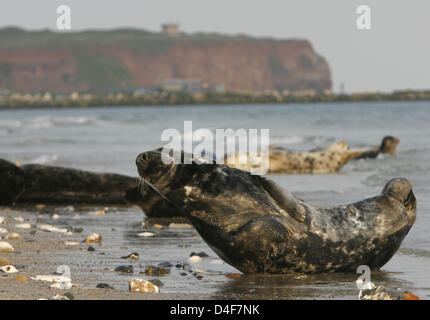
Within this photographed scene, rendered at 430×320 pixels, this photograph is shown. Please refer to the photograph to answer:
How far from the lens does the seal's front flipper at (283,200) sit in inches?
228

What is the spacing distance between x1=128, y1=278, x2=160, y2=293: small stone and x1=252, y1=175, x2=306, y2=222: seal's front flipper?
1.21m

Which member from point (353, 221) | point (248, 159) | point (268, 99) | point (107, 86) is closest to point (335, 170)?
point (248, 159)

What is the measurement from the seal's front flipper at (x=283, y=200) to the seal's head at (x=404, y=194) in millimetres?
869

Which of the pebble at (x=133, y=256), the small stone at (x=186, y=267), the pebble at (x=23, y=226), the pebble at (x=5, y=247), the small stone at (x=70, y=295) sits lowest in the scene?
the pebble at (x=23, y=226)

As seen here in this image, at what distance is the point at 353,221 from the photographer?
A: 236 inches

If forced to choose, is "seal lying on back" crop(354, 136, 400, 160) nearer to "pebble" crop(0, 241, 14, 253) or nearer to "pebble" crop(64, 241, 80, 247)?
"pebble" crop(64, 241, 80, 247)

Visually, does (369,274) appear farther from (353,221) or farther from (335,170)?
(335,170)

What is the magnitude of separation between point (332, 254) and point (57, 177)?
566cm

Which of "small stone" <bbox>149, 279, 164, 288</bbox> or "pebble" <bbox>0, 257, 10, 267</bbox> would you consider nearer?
"small stone" <bbox>149, 279, 164, 288</bbox>

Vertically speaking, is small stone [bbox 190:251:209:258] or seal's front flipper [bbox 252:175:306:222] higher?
seal's front flipper [bbox 252:175:306:222]

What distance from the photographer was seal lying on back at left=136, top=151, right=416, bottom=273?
562cm

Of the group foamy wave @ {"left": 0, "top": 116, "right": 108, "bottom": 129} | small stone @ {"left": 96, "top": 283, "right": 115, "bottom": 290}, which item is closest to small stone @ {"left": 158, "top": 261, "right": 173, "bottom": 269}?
small stone @ {"left": 96, "top": 283, "right": 115, "bottom": 290}

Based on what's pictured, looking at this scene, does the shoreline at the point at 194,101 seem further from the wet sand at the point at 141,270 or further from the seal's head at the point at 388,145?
the wet sand at the point at 141,270

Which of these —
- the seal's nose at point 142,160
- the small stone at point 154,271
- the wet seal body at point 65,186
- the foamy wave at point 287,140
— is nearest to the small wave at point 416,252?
the small stone at point 154,271
